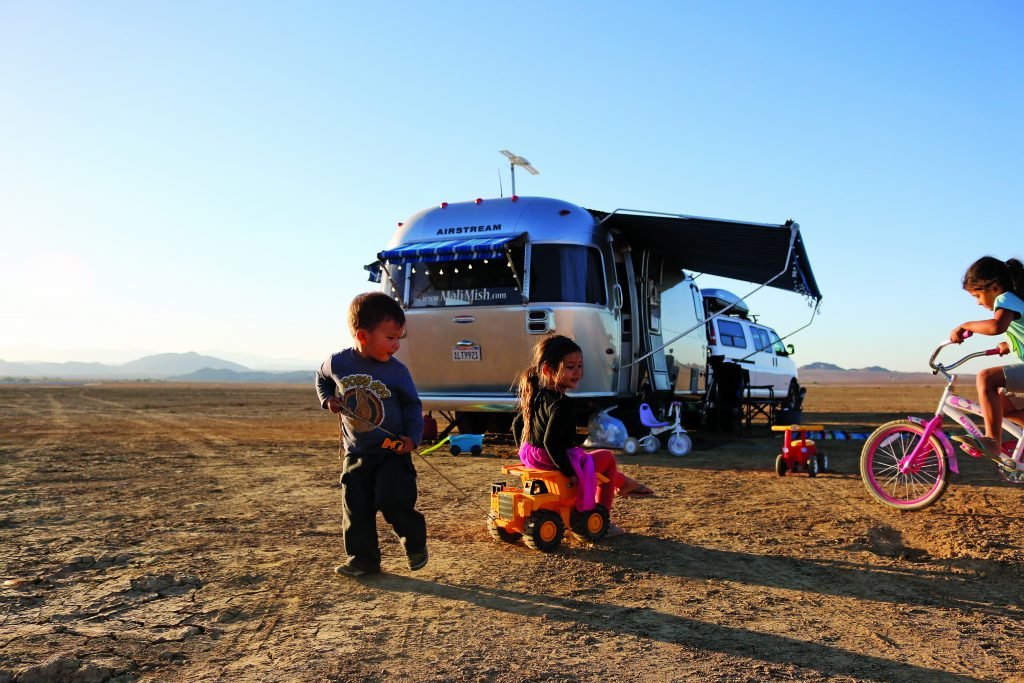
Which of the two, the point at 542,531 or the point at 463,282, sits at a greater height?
the point at 463,282

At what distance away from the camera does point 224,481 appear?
7.49 m

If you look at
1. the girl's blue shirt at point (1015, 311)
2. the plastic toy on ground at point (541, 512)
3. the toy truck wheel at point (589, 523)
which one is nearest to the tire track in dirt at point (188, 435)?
the plastic toy on ground at point (541, 512)

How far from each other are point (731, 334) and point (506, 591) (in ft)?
46.3

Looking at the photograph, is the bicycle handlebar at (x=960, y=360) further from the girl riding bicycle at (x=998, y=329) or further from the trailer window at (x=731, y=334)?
the trailer window at (x=731, y=334)

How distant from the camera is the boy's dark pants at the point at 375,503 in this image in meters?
4.07

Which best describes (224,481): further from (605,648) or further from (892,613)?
(892,613)

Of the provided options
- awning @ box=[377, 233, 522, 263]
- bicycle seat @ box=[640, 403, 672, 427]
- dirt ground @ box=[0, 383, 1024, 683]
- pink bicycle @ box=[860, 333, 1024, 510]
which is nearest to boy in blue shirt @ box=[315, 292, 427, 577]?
dirt ground @ box=[0, 383, 1024, 683]

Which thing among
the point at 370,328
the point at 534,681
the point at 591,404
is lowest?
the point at 534,681

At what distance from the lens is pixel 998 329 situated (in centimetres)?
514

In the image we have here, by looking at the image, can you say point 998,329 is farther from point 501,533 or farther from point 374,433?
point 374,433

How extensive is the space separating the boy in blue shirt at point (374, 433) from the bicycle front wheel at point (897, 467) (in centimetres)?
371

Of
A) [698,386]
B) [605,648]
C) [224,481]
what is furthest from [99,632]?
[698,386]

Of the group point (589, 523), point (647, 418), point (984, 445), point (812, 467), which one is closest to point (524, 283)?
point (647, 418)

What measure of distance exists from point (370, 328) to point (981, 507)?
5.02 meters
